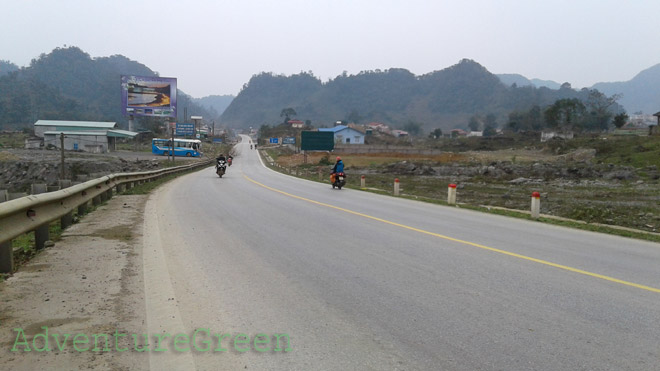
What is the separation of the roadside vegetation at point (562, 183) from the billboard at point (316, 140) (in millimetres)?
2256

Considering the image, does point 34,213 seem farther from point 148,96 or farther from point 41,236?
point 148,96

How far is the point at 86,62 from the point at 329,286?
19724 centimetres

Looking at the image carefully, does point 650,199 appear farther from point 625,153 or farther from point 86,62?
point 86,62

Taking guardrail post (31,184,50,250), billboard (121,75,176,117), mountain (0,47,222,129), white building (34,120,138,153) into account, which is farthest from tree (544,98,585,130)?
guardrail post (31,184,50,250)

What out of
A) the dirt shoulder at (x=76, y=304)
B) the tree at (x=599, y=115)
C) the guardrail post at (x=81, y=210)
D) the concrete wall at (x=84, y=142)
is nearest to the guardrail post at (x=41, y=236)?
the dirt shoulder at (x=76, y=304)

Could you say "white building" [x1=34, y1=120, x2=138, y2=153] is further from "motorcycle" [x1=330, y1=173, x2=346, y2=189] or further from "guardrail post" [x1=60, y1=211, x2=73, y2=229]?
"guardrail post" [x1=60, y1=211, x2=73, y2=229]

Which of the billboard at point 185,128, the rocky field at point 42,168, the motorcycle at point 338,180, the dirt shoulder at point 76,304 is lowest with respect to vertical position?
the rocky field at point 42,168

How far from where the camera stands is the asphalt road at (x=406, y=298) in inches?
173

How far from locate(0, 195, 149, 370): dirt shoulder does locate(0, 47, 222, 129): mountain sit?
130823 millimetres

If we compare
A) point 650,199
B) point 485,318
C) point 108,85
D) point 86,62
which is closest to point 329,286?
point 485,318

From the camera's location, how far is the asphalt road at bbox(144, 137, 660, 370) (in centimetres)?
439

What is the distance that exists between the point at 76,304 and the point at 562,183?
3927cm

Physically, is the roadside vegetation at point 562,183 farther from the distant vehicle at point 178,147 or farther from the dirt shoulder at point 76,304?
the distant vehicle at point 178,147

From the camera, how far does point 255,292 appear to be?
632 centimetres
